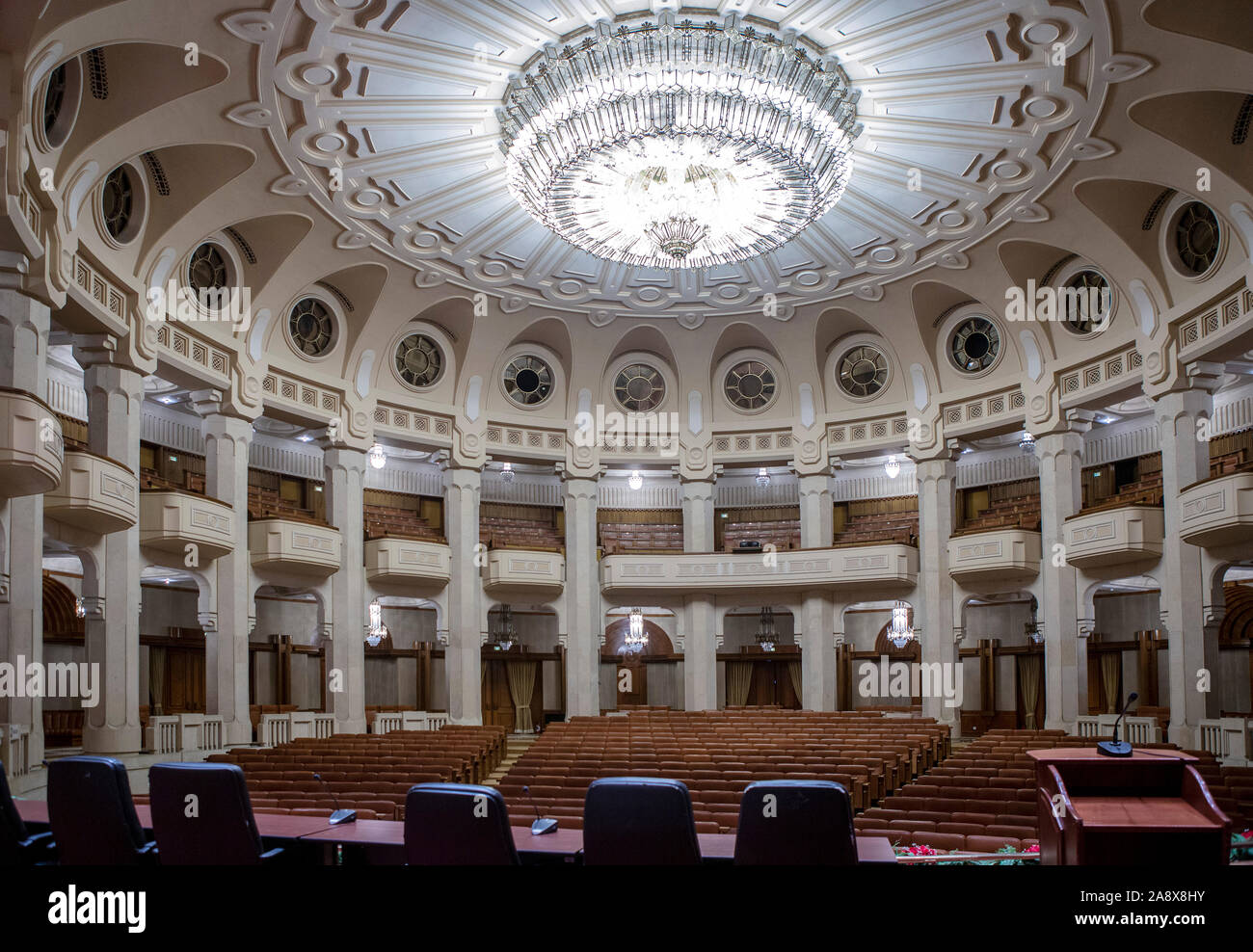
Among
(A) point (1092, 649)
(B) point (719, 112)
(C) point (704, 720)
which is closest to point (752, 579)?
(C) point (704, 720)

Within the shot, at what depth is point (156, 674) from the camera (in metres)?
21.5

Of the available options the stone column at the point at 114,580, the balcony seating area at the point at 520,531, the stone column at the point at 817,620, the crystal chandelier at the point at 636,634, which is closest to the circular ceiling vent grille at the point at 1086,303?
the stone column at the point at 817,620

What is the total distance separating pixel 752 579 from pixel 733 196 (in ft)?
38.0

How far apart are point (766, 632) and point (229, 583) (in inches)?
535

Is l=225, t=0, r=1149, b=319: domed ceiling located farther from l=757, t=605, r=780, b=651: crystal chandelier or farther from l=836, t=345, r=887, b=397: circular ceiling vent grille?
l=757, t=605, r=780, b=651: crystal chandelier

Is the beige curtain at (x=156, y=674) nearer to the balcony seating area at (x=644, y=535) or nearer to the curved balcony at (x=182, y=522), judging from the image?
the curved balcony at (x=182, y=522)

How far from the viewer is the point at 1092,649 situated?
75.9 ft

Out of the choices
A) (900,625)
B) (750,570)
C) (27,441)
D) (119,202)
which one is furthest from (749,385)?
(27,441)

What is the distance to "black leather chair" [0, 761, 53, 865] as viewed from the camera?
457 cm

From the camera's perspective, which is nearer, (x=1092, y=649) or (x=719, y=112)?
(x=719, y=112)

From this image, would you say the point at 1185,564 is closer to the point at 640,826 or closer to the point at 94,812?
the point at 640,826

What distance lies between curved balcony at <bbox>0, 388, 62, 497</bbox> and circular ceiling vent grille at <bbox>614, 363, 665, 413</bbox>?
14977 millimetres
